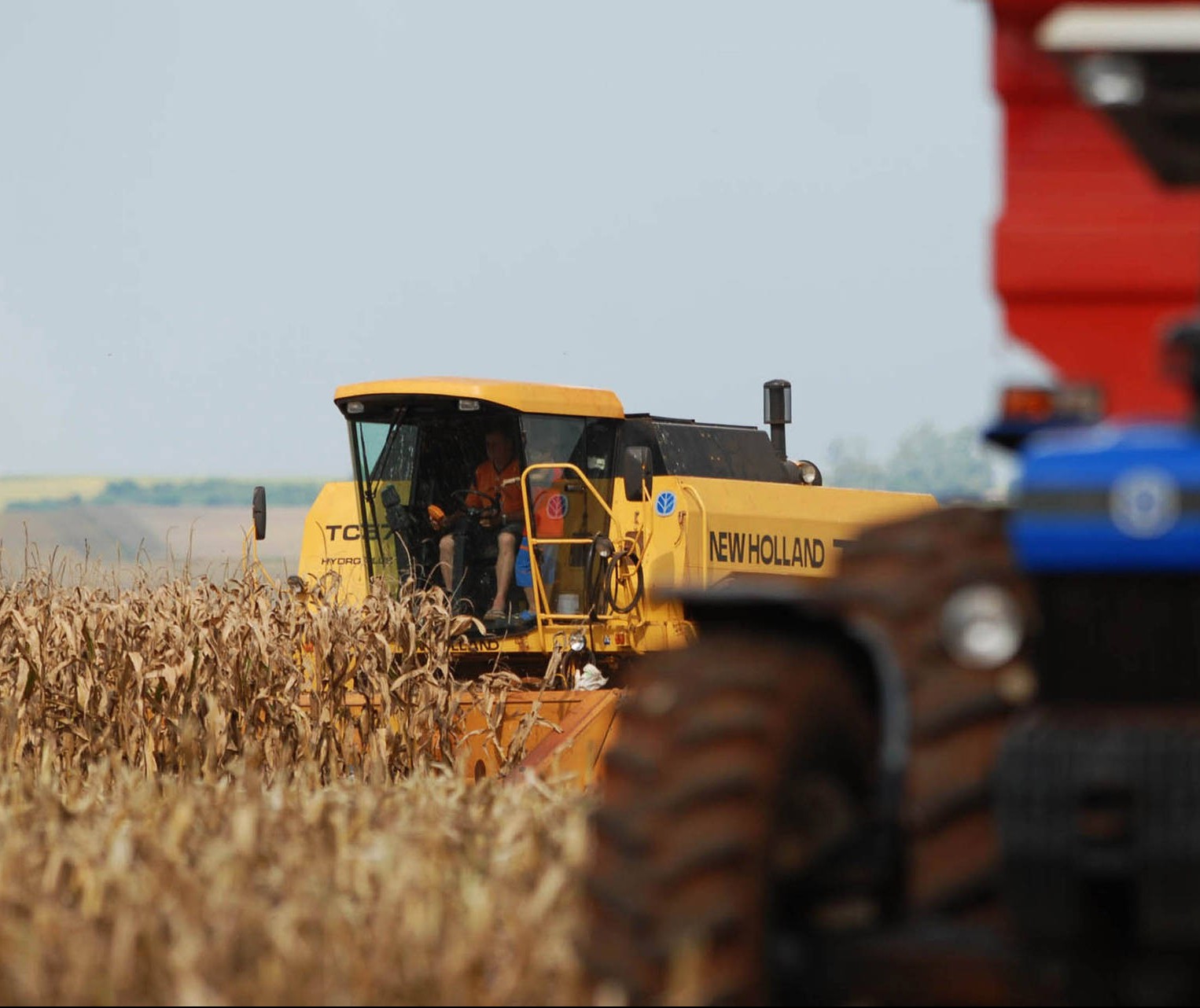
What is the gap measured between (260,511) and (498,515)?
2.05m

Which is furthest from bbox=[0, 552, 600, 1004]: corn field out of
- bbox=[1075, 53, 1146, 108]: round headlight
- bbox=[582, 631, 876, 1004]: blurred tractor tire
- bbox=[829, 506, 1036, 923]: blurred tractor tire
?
bbox=[1075, 53, 1146, 108]: round headlight

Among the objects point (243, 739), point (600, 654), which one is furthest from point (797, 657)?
point (600, 654)

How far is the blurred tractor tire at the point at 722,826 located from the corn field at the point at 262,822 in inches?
13.9

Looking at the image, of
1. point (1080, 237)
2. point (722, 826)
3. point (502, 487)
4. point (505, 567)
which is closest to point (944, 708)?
point (722, 826)

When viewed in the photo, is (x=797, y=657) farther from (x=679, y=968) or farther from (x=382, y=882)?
(x=382, y=882)

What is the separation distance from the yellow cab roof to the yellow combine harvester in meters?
0.01

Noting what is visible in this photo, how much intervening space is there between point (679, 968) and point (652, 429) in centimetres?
1029

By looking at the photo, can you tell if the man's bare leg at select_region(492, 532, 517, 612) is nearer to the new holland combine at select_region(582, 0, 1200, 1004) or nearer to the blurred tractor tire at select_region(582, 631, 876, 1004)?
the new holland combine at select_region(582, 0, 1200, 1004)

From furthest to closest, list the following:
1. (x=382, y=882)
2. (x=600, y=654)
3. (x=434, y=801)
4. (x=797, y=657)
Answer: (x=600, y=654) → (x=434, y=801) → (x=382, y=882) → (x=797, y=657)

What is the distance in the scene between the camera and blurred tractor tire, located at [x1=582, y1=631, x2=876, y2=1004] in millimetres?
3611

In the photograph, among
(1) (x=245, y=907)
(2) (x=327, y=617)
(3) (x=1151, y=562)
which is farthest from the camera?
(2) (x=327, y=617)

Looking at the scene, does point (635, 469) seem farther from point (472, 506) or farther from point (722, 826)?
point (722, 826)

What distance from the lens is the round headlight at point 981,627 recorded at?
3648 mm

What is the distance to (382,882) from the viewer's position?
15.6 feet
